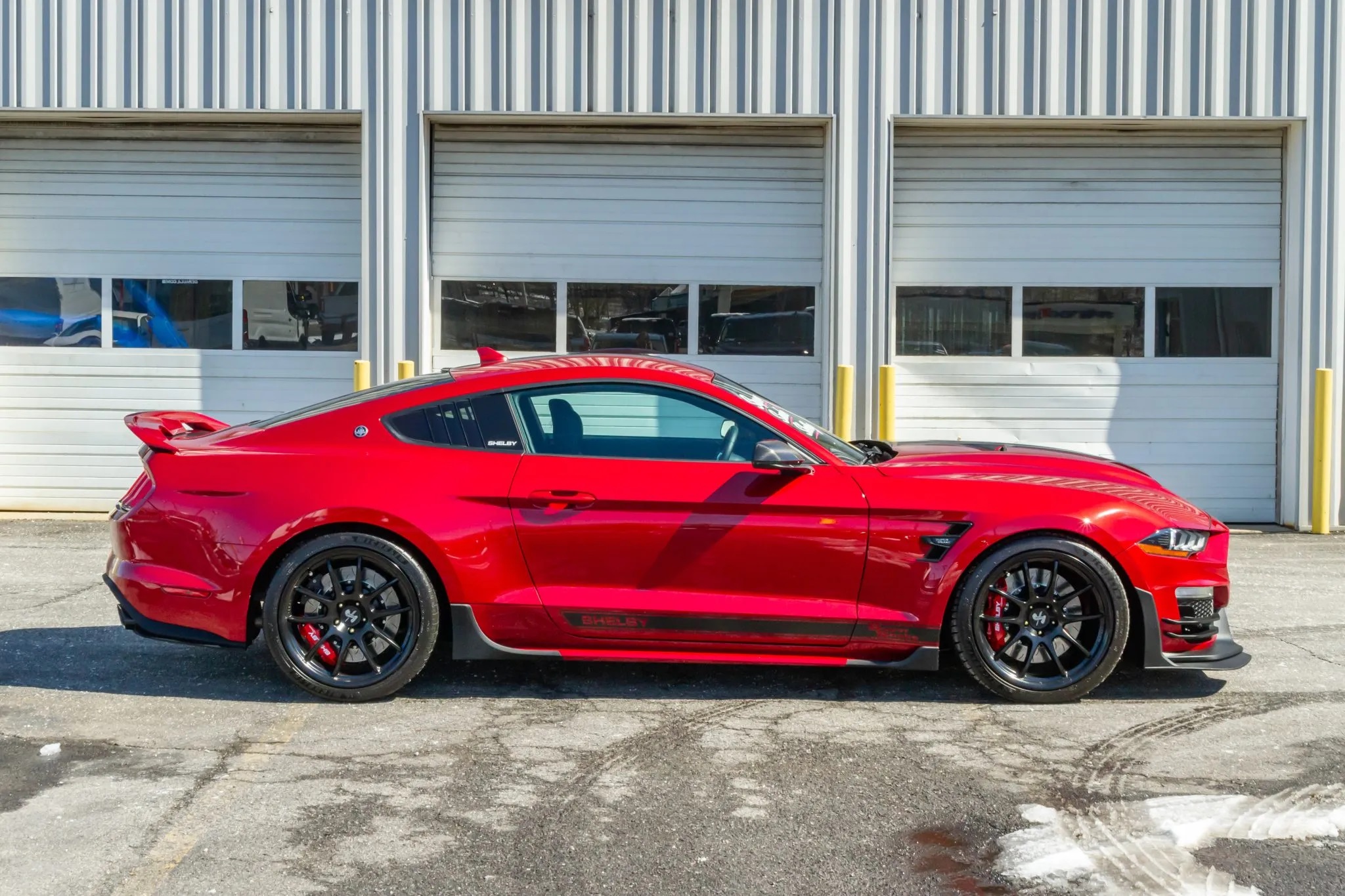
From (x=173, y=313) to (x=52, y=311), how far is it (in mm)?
1056

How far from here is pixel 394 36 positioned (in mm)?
11422

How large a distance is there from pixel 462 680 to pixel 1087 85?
7.90 meters

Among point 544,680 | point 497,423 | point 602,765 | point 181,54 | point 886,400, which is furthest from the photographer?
point 181,54

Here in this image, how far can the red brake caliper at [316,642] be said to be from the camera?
5758mm

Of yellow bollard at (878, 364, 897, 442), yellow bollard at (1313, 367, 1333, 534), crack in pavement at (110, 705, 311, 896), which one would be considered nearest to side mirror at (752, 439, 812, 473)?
crack in pavement at (110, 705, 311, 896)

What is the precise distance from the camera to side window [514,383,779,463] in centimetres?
579

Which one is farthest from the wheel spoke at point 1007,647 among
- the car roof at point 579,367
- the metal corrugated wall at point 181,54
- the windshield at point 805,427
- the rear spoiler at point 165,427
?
the metal corrugated wall at point 181,54

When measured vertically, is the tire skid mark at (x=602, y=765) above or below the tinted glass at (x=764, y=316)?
below

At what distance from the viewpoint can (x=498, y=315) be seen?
11938mm

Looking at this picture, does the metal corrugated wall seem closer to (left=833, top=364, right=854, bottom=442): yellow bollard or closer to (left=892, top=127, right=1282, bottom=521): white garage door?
(left=833, top=364, right=854, bottom=442): yellow bollard

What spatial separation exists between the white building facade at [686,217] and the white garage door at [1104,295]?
0.03 meters

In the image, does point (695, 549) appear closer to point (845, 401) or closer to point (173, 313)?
point (845, 401)

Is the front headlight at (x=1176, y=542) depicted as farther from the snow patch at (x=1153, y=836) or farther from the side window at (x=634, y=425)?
the side window at (x=634, y=425)

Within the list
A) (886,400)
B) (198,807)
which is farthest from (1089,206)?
(198,807)
